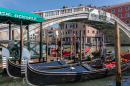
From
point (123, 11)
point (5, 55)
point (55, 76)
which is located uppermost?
point (123, 11)

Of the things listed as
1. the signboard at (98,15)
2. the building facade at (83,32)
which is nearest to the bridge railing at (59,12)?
the signboard at (98,15)

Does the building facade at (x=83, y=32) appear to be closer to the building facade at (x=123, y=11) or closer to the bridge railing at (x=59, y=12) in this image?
the building facade at (x=123, y=11)

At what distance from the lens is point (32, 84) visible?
14.3ft

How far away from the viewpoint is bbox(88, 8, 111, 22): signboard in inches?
551

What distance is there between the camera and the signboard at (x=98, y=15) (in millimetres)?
13991

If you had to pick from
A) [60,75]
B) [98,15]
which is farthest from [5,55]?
[98,15]

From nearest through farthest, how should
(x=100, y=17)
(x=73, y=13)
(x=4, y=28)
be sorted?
1. (x=4, y=28)
2. (x=73, y=13)
3. (x=100, y=17)

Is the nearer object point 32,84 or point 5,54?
point 32,84

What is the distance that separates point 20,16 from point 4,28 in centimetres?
282

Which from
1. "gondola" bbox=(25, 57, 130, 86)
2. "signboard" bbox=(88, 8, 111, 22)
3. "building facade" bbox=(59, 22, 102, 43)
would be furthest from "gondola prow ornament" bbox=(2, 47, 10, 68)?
"building facade" bbox=(59, 22, 102, 43)

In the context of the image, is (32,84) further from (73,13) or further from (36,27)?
(73,13)

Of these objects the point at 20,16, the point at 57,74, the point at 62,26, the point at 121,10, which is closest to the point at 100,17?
the point at 20,16

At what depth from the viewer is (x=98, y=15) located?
15.0 metres

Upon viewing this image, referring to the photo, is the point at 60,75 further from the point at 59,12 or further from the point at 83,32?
the point at 83,32
